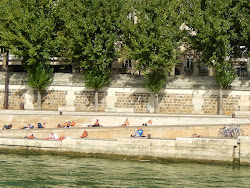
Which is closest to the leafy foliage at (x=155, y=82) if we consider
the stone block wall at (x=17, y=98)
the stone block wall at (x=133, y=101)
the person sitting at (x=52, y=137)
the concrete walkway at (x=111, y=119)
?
the stone block wall at (x=133, y=101)

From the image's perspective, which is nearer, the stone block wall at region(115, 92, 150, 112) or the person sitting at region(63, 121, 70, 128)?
the person sitting at region(63, 121, 70, 128)

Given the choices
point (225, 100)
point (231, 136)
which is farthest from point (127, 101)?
point (231, 136)

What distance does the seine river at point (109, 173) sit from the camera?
1307 inches

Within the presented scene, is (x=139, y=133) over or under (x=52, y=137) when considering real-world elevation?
over

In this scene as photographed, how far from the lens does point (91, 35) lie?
2189 inches

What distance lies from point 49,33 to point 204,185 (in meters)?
27.4

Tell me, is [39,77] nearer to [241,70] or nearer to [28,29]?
[28,29]

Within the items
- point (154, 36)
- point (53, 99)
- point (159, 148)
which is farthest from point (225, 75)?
point (159, 148)

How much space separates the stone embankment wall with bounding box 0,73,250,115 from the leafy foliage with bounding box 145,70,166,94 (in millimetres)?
849

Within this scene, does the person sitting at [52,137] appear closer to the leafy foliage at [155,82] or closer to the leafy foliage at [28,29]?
the leafy foliage at [28,29]

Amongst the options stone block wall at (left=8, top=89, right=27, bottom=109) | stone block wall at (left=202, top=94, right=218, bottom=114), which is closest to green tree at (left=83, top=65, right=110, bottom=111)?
stone block wall at (left=8, top=89, right=27, bottom=109)

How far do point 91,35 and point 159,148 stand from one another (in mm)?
19066

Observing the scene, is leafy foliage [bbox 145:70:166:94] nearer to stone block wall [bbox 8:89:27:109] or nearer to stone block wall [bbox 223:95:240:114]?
stone block wall [bbox 223:95:240:114]

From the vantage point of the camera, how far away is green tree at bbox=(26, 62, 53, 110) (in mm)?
56750
